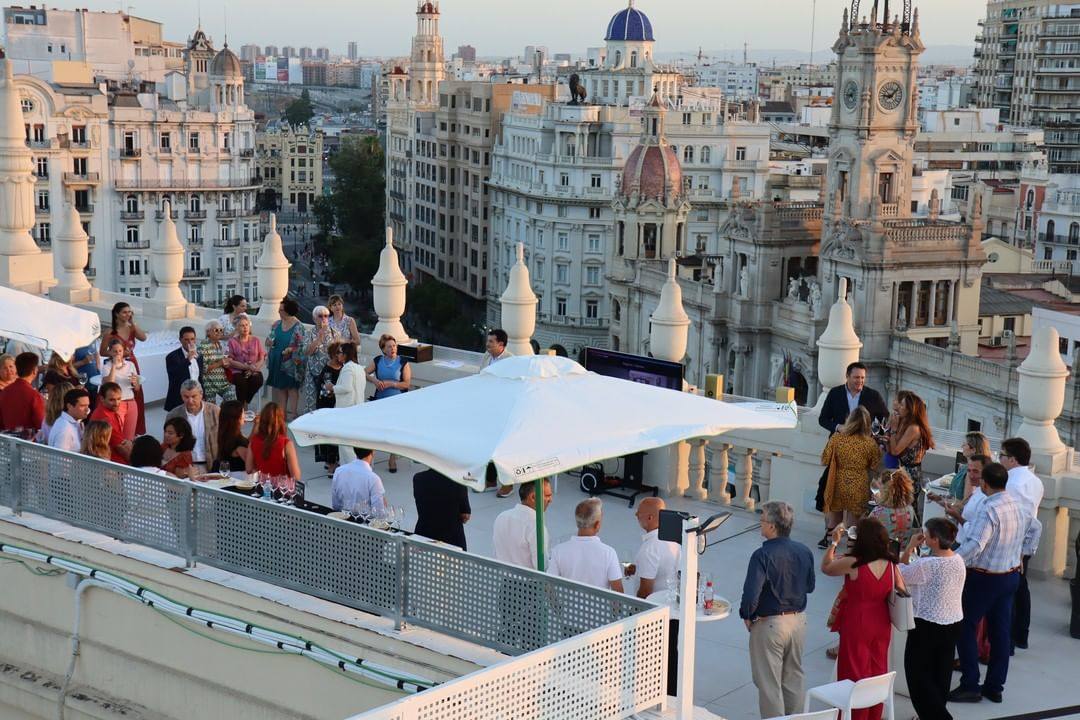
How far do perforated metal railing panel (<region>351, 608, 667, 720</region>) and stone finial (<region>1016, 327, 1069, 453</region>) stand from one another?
506 cm

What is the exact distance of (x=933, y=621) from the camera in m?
9.79

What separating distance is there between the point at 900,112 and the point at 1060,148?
68051 millimetres

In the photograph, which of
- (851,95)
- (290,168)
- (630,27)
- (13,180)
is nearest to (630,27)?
(630,27)

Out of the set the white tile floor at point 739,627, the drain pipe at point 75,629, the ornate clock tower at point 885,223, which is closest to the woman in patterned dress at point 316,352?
the white tile floor at point 739,627

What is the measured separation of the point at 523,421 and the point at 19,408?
544 cm

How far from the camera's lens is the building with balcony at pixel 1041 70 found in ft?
458

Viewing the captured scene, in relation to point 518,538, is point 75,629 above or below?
below

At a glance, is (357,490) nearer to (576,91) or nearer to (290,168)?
(576,91)

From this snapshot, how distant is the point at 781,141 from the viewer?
5285 inches

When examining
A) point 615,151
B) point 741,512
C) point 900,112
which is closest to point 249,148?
point 615,151

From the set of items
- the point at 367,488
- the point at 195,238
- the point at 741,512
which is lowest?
the point at 195,238

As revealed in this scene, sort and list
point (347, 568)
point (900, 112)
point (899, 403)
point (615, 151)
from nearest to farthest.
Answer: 1. point (347, 568)
2. point (899, 403)
3. point (900, 112)
4. point (615, 151)

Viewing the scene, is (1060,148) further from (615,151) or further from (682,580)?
(682,580)

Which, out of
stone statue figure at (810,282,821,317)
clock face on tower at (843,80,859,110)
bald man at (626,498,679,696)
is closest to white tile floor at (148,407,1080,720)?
bald man at (626,498,679,696)
